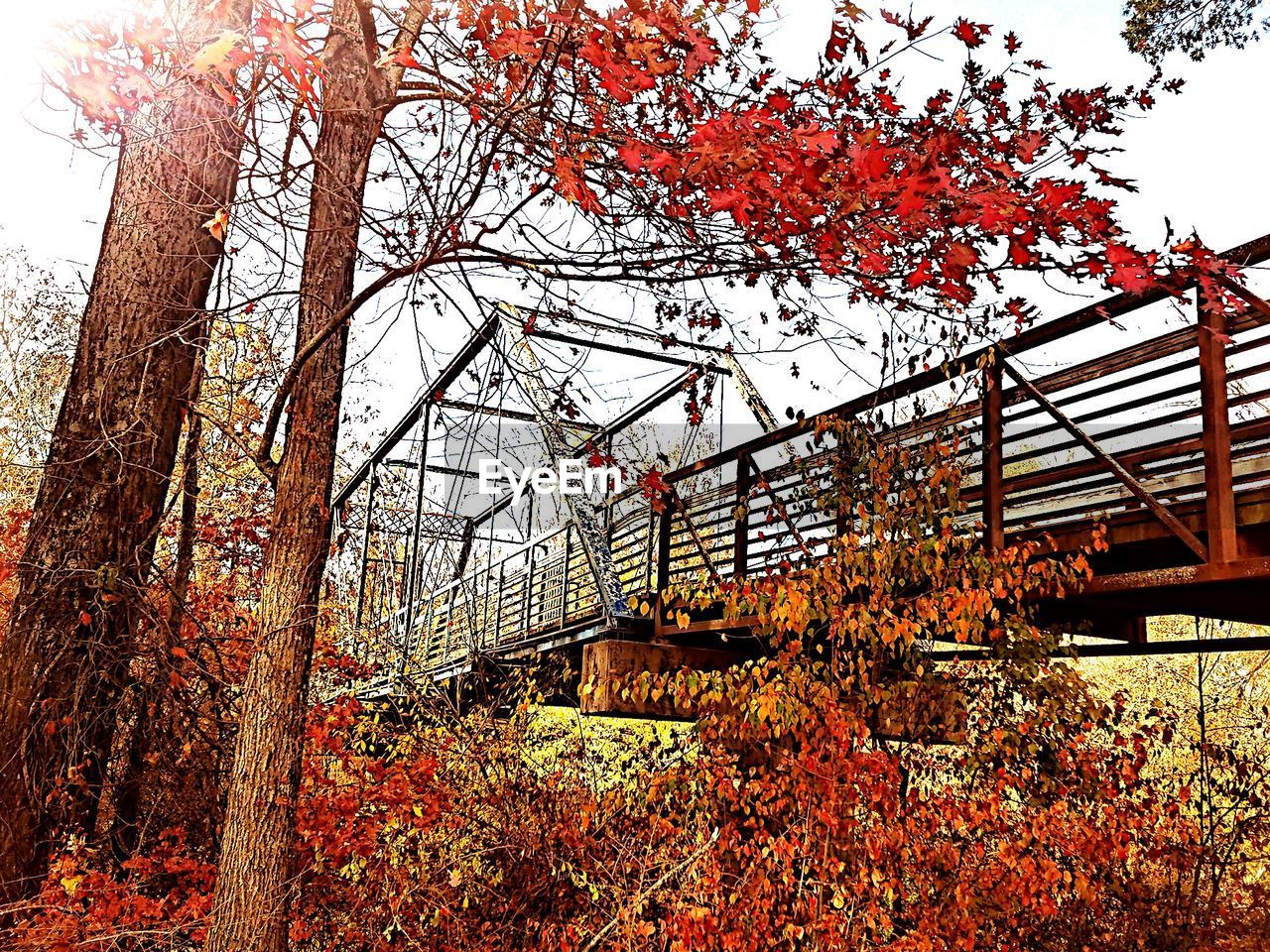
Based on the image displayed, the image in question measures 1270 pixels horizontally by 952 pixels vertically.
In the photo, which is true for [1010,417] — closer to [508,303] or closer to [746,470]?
[746,470]

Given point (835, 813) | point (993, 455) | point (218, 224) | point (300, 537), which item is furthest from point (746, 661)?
point (218, 224)

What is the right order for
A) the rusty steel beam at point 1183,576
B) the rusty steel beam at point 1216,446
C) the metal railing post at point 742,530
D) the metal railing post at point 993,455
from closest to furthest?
the rusty steel beam at point 1183,576 → the rusty steel beam at point 1216,446 → the metal railing post at point 993,455 → the metal railing post at point 742,530

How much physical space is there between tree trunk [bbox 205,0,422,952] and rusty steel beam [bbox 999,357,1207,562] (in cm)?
431

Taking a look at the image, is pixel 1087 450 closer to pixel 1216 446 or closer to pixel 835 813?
pixel 1216 446

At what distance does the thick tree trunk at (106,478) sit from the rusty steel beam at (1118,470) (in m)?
5.08

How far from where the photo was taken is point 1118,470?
5.55m

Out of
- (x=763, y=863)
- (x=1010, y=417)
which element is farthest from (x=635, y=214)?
(x=763, y=863)

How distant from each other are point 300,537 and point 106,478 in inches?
70.2

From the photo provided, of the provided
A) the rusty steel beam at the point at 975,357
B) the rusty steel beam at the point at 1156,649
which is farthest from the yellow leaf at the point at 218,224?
the rusty steel beam at the point at 1156,649

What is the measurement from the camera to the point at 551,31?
3.72 m

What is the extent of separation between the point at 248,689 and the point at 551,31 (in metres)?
3.09

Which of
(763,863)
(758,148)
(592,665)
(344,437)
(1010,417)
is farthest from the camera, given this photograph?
(344,437)

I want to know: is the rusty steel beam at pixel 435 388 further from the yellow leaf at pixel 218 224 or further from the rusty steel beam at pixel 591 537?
the yellow leaf at pixel 218 224

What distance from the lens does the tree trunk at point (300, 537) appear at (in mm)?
4094
